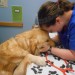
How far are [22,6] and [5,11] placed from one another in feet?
0.91

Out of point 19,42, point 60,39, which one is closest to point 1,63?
point 19,42

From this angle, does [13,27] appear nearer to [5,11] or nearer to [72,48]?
[5,11]

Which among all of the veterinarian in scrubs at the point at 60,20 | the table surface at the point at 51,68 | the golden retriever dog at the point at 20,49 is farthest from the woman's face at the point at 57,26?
the table surface at the point at 51,68

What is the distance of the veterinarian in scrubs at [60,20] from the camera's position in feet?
3.89

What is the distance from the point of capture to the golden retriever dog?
4.38 feet

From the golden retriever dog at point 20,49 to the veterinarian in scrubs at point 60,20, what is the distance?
0.24 ft

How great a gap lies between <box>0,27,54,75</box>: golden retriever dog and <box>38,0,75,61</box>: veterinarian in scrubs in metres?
0.07

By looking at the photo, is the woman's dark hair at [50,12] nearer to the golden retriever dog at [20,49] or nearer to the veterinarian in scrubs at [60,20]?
the veterinarian in scrubs at [60,20]

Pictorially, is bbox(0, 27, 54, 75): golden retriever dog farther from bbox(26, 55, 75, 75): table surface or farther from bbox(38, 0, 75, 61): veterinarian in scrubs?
bbox(26, 55, 75, 75): table surface

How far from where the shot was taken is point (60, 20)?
123 cm

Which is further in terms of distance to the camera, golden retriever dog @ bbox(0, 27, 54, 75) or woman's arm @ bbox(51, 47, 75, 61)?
golden retriever dog @ bbox(0, 27, 54, 75)

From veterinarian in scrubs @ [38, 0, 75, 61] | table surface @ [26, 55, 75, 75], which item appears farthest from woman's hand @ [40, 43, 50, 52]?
table surface @ [26, 55, 75, 75]

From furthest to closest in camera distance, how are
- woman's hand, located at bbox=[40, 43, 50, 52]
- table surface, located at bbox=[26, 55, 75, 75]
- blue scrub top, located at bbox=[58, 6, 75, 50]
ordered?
woman's hand, located at bbox=[40, 43, 50, 52]
blue scrub top, located at bbox=[58, 6, 75, 50]
table surface, located at bbox=[26, 55, 75, 75]

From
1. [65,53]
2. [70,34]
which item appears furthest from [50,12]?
[65,53]
